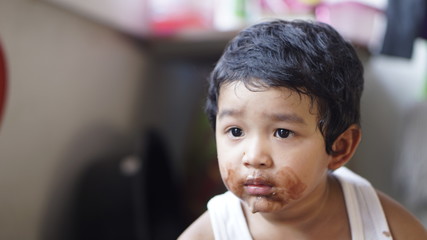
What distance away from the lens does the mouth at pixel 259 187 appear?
1.90ft

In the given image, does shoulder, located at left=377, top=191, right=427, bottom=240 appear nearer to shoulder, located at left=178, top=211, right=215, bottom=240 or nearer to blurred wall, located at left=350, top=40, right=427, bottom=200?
shoulder, located at left=178, top=211, right=215, bottom=240

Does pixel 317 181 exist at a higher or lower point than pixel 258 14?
lower

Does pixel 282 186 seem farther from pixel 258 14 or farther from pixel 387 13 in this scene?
pixel 258 14

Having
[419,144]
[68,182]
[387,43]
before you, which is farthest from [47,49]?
[419,144]

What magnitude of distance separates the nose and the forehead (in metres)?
0.04

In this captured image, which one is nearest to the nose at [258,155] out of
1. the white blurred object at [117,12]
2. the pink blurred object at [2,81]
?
the pink blurred object at [2,81]

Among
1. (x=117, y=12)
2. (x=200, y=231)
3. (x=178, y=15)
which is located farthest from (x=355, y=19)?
(x=200, y=231)

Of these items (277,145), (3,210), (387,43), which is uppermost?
(387,43)

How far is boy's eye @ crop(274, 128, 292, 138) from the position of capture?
0.58 m

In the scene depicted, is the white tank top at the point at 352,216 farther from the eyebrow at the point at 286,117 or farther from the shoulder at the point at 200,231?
the eyebrow at the point at 286,117

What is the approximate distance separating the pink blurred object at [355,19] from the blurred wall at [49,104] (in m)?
0.55

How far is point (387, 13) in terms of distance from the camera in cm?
117

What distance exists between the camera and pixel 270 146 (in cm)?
58

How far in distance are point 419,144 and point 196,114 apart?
72 cm
